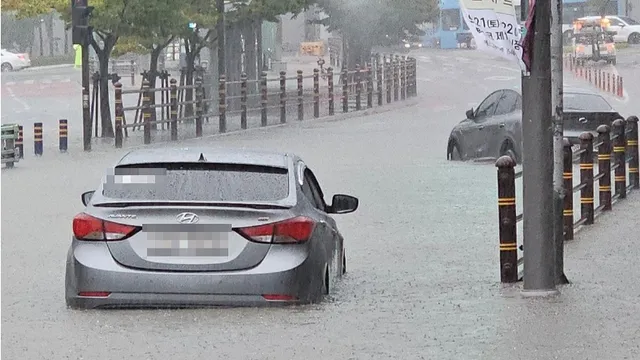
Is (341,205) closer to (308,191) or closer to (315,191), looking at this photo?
(315,191)

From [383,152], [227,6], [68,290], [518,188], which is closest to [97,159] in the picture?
[383,152]

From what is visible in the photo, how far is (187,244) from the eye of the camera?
35.8ft

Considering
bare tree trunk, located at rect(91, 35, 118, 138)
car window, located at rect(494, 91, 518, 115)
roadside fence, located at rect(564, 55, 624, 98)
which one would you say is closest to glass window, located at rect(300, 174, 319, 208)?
car window, located at rect(494, 91, 518, 115)

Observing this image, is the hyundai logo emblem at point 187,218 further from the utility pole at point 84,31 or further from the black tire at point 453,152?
the utility pole at point 84,31

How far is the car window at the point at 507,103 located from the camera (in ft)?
91.4

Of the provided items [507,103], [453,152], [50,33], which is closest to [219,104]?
[453,152]

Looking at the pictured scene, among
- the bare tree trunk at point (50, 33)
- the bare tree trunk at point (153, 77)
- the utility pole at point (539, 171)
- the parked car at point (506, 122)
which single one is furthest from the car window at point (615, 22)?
the utility pole at point (539, 171)

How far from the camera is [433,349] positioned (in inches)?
391

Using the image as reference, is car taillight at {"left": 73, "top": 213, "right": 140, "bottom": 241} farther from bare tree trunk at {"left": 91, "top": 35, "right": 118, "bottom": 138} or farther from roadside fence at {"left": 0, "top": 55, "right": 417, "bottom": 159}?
bare tree trunk at {"left": 91, "top": 35, "right": 118, "bottom": 138}

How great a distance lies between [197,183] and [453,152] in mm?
18890

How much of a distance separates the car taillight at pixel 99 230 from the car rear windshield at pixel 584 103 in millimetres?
17861

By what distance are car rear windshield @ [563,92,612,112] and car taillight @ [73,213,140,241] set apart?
17861 millimetres

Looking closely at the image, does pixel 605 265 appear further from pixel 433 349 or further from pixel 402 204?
pixel 402 204

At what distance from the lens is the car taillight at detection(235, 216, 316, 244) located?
1090 centimetres
